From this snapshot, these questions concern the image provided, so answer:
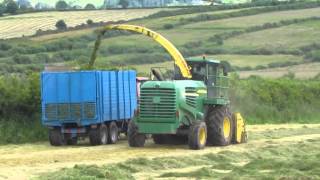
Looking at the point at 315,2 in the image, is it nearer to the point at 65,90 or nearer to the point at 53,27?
the point at 53,27

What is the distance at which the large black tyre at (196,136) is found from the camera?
80.7ft

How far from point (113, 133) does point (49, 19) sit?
3917 cm

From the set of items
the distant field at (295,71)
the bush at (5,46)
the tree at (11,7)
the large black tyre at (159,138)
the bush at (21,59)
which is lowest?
the large black tyre at (159,138)

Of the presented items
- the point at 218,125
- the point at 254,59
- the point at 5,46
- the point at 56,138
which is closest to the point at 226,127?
the point at 218,125

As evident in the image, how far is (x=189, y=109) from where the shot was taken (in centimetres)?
2516

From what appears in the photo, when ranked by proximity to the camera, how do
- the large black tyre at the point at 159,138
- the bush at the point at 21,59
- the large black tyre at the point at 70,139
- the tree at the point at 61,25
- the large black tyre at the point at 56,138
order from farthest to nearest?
1. the tree at the point at 61,25
2. the bush at the point at 21,59
3. the large black tyre at the point at 159,138
4. the large black tyre at the point at 70,139
5. the large black tyre at the point at 56,138

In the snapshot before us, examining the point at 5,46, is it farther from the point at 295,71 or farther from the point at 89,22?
the point at 295,71

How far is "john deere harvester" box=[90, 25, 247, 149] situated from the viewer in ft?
81.3

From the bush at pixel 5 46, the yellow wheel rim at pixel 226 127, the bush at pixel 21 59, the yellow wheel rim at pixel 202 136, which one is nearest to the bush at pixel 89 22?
the bush at pixel 5 46

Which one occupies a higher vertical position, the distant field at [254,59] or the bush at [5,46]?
the bush at [5,46]

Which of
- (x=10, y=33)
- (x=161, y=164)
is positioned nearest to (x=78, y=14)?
(x=10, y=33)

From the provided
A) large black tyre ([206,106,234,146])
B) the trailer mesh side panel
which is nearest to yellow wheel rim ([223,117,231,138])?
large black tyre ([206,106,234,146])

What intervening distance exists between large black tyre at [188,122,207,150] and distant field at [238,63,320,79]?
2834cm

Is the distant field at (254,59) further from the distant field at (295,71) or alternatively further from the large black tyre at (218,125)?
the large black tyre at (218,125)
